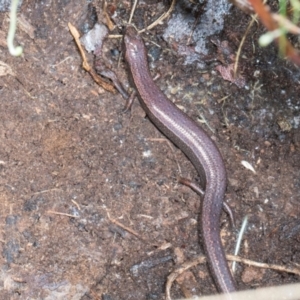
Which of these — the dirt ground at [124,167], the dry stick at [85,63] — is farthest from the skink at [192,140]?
the dry stick at [85,63]

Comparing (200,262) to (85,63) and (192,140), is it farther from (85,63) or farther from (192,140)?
(85,63)

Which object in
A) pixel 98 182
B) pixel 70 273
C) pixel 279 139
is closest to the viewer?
pixel 70 273

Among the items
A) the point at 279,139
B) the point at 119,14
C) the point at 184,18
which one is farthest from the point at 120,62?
the point at 279,139

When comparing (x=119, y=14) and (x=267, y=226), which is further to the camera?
(x=119, y=14)

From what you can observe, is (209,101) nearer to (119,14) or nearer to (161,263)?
(119,14)

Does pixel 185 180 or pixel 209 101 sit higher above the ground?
pixel 209 101

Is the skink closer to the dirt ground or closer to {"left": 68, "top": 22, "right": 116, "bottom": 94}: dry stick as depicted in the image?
the dirt ground

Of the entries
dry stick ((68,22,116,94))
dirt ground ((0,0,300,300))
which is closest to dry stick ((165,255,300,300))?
dirt ground ((0,0,300,300))
